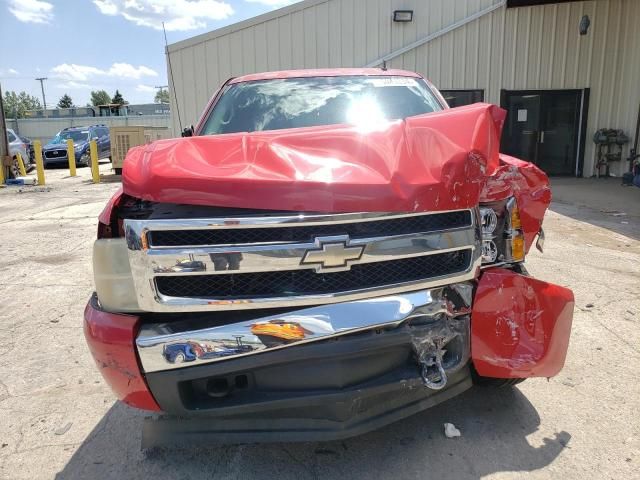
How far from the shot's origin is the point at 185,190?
197cm

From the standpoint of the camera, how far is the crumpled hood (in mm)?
1961

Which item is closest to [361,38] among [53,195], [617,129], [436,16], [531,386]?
[436,16]

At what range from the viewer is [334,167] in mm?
2084

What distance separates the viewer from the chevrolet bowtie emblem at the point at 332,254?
77.5 inches

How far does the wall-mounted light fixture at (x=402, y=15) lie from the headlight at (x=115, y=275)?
485 inches

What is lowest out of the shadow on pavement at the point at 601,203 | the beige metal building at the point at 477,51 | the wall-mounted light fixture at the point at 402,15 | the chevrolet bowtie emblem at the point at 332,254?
the shadow on pavement at the point at 601,203

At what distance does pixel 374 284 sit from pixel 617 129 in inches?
529

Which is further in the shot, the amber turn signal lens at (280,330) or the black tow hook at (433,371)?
the black tow hook at (433,371)

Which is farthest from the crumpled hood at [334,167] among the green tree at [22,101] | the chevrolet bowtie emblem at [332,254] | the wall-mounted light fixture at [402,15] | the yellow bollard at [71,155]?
the green tree at [22,101]

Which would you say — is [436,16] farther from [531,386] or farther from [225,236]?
[225,236]

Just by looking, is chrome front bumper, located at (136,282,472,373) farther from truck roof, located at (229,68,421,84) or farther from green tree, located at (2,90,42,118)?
green tree, located at (2,90,42,118)

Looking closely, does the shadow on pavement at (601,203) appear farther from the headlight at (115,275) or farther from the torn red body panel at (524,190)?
the headlight at (115,275)

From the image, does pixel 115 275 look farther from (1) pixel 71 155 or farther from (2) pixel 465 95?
(1) pixel 71 155

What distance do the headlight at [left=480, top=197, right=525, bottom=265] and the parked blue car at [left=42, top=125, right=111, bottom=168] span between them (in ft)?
62.9
